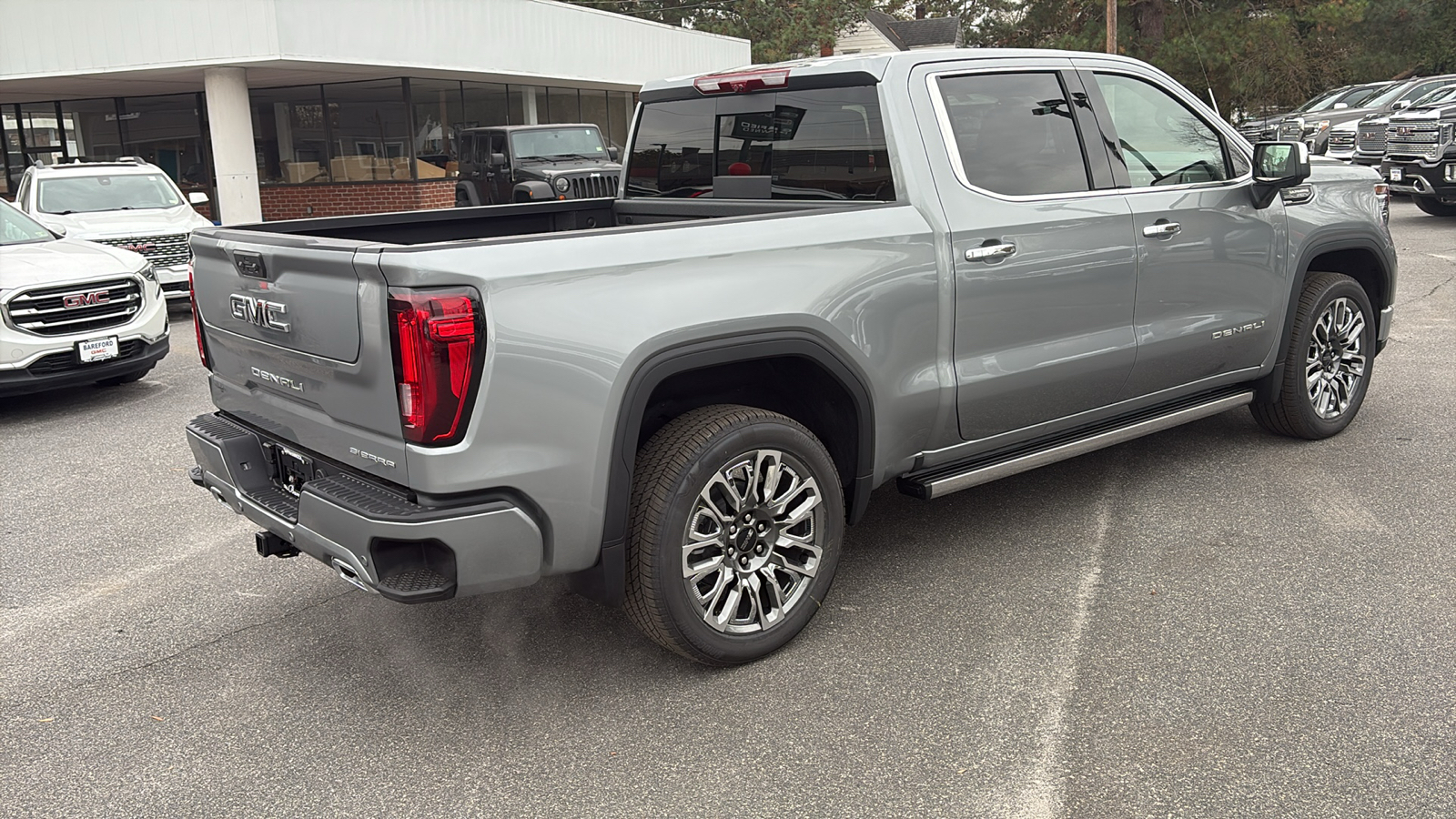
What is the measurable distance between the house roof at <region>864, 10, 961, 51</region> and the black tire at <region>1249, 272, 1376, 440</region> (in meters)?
42.8

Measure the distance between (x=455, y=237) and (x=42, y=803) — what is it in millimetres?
2725

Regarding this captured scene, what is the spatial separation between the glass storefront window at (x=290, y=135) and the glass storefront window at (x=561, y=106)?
18.6ft

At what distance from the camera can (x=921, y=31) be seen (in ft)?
180

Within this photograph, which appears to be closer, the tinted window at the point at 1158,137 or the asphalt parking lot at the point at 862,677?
the asphalt parking lot at the point at 862,677

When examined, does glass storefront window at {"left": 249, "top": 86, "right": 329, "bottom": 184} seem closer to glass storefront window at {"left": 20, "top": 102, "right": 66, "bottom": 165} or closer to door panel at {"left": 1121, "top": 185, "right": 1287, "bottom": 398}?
glass storefront window at {"left": 20, "top": 102, "right": 66, "bottom": 165}

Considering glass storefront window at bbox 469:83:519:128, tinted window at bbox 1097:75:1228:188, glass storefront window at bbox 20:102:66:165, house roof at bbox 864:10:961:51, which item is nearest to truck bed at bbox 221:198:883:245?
tinted window at bbox 1097:75:1228:188

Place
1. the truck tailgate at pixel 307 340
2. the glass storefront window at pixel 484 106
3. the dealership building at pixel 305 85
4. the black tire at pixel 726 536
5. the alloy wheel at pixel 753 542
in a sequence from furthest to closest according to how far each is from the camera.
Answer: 1. the glass storefront window at pixel 484 106
2. the dealership building at pixel 305 85
3. the alloy wheel at pixel 753 542
4. the black tire at pixel 726 536
5. the truck tailgate at pixel 307 340

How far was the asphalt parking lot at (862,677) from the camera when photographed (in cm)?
311

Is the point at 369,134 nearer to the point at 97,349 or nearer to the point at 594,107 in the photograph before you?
the point at 594,107

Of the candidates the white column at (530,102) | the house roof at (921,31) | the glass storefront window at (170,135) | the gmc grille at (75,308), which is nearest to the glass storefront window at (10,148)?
the glass storefront window at (170,135)

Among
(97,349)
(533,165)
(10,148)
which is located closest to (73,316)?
(97,349)

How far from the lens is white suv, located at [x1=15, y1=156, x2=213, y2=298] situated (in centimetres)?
1226

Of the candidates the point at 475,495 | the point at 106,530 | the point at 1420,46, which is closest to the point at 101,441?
the point at 106,530

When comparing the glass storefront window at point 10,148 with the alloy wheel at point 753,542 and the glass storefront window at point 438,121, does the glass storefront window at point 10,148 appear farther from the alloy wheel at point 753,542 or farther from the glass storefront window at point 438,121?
the alloy wheel at point 753,542
